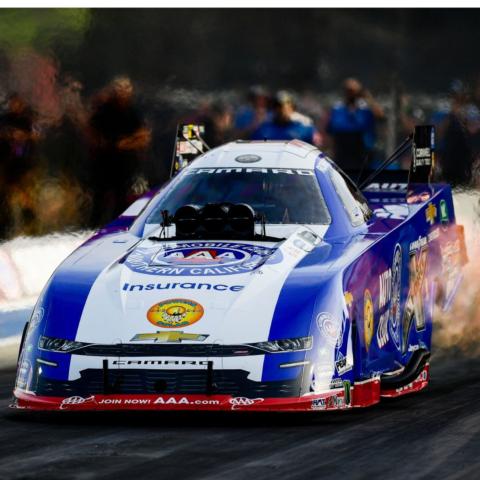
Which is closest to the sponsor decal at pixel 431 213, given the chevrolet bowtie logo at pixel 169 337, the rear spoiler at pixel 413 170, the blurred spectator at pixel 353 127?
the rear spoiler at pixel 413 170

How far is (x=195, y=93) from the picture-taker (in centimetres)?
1709

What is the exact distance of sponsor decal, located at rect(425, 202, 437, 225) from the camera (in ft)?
35.0

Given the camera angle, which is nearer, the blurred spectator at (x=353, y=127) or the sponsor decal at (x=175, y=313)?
the sponsor decal at (x=175, y=313)

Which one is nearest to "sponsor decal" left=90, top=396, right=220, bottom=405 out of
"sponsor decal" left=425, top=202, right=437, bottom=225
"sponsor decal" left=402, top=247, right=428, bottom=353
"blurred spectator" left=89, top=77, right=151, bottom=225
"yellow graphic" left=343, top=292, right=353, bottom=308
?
"yellow graphic" left=343, top=292, right=353, bottom=308

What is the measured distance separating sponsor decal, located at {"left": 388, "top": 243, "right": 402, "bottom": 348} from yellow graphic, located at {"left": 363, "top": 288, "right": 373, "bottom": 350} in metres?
0.51

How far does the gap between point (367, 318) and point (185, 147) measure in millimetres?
4088

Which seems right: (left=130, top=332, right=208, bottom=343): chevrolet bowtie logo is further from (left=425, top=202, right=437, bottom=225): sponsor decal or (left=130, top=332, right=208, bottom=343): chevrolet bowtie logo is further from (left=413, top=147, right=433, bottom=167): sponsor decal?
(left=413, top=147, right=433, bottom=167): sponsor decal

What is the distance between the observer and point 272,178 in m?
9.91

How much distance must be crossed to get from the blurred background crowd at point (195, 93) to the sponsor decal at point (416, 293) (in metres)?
4.80

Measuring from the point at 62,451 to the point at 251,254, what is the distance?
6.86 ft

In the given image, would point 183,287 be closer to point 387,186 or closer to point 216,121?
point 387,186

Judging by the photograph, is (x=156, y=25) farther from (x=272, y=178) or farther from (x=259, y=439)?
(x=259, y=439)

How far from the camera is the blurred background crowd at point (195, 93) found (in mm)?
15219

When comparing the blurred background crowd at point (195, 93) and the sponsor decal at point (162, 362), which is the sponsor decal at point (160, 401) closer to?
the sponsor decal at point (162, 362)
